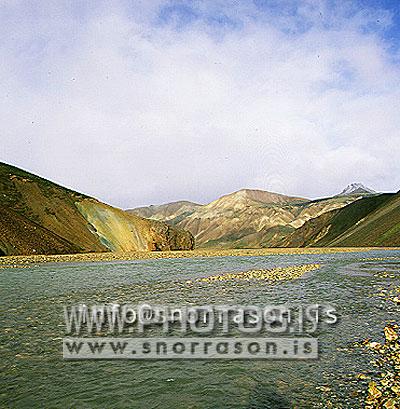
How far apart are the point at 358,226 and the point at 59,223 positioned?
301 feet

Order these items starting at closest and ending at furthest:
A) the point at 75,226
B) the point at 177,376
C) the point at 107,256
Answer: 1. the point at 177,376
2. the point at 107,256
3. the point at 75,226

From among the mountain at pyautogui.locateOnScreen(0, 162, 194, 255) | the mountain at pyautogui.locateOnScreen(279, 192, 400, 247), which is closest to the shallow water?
the mountain at pyautogui.locateOnScreen(0, 162, 194, 255)

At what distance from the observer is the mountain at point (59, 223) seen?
67.8 meters

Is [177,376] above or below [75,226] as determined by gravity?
below

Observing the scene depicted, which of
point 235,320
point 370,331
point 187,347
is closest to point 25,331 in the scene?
point 187,347

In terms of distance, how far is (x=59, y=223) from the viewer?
79.6 metres

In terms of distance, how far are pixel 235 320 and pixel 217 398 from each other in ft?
22.8

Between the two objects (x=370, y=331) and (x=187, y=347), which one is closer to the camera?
(x=187, y=347)

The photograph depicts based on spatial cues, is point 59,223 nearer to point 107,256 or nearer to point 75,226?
point 75,226

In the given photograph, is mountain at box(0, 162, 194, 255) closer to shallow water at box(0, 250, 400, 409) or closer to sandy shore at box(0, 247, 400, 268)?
sandy shore at box(0, 247, 400, 268)

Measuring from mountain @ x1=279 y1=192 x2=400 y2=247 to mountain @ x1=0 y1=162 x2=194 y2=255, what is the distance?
176 feet

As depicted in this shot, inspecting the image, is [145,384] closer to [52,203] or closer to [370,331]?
[370,331]

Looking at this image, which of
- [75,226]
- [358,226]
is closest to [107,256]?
[75,226]

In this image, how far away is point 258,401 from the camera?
330 inches
